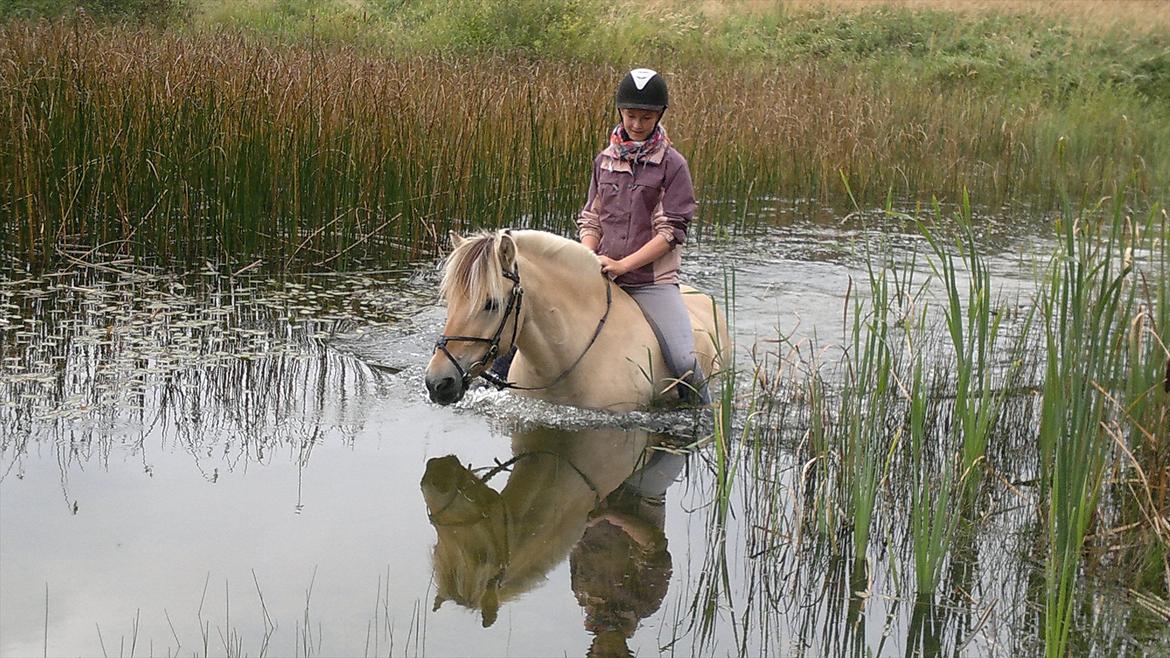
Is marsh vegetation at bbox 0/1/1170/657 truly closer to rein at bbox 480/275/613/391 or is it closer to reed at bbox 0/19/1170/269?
reed at bbox 0/19/1170/269

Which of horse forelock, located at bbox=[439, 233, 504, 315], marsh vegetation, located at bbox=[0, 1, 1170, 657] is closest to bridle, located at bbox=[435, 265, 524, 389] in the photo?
horse forelock, located at bbox=[439, 233, 504, 315]

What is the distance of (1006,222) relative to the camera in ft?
40.1

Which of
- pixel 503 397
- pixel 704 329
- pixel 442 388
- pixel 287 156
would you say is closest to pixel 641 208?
pixel 704 329

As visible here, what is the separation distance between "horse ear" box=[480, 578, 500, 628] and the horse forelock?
47.4 inches

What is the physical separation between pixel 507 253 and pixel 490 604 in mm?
1568

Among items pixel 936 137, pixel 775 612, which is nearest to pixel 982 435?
pixel 775 612

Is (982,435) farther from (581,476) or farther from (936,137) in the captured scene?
(936,137)

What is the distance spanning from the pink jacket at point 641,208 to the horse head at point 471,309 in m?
0.98

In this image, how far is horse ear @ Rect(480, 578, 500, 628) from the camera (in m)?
3.87

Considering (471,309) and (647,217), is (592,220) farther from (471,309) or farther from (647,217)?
(471,309)

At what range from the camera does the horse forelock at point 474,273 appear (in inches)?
192

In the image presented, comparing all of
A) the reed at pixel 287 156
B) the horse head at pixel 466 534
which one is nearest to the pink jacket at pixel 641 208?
the horse head at pixel 466 534

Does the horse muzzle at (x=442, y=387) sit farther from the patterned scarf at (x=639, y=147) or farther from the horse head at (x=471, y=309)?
the patterned scarf at (x=639, y=147)

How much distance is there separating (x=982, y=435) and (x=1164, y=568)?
69 centimetres
